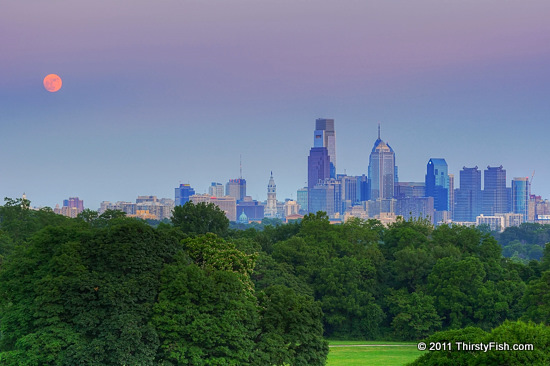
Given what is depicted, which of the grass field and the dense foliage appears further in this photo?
the grass field

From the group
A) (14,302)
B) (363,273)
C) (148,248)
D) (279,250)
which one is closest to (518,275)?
(363,273)

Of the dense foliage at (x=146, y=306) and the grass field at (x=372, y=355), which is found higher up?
the dense foliage at (x=146, y=306)

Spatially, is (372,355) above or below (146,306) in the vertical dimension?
below

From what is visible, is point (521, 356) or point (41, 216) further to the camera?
point (41, 216)

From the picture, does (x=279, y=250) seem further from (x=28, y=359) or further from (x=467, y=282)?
(x=28, y=359)

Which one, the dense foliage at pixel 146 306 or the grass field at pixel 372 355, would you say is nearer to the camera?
the dense foliage at pixel 146 306

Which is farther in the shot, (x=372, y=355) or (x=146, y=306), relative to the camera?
(x=372, y=355)

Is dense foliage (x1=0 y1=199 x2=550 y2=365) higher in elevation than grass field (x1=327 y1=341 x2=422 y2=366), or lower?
higher

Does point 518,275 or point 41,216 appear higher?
point 41,216
